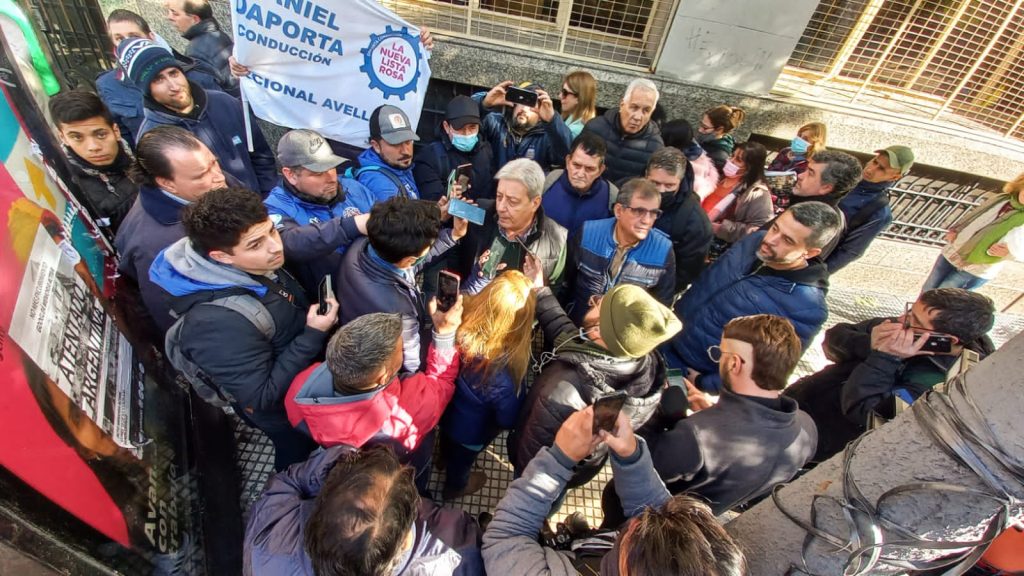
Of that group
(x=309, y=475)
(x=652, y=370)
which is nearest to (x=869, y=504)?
(x=652, y=370)

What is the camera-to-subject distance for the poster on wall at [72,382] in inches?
54.9

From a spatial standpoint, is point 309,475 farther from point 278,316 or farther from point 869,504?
point 869,504

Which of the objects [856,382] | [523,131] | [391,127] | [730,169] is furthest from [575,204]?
[856,382]

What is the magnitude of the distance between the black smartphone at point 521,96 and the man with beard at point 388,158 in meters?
1.03

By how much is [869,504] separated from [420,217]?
74.3 inches

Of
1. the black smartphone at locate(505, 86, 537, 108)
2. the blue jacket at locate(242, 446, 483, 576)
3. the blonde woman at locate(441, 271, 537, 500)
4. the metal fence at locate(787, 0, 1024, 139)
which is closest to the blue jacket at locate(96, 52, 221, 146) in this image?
the black smartphone at locate(505, 86, 537, 108)

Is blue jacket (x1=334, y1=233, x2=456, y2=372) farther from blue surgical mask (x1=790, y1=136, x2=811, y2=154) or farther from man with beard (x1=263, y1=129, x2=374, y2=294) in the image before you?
blue surgical mask (x1=790, y1=136, x2=811, y2=154)

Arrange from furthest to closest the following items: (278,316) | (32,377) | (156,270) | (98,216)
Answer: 1. (98,216)
2. (278,316)
3. (156,270)
4. (32,377)

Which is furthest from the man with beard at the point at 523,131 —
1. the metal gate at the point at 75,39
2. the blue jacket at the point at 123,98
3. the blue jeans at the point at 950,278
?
the metal gate at the point at 75,39

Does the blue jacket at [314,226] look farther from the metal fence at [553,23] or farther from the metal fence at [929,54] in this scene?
the metal fence at [929,54]

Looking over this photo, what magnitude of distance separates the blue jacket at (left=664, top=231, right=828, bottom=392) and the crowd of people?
0.01 metres

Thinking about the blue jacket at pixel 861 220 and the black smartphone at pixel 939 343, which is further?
the blue jacket at pixel 861 220

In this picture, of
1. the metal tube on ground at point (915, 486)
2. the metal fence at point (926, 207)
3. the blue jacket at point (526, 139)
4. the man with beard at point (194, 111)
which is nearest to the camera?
the metal tube on ground at point (915, 486)

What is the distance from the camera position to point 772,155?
5.78 m
